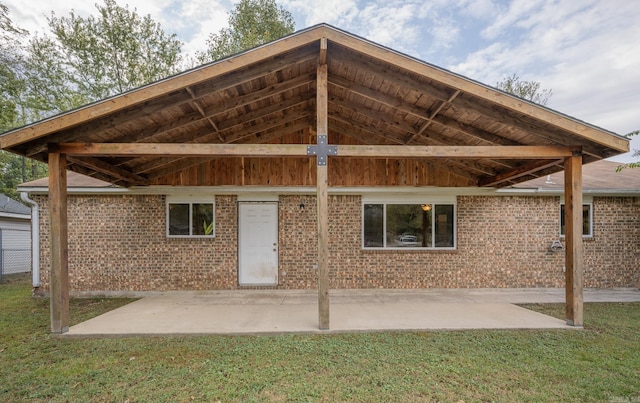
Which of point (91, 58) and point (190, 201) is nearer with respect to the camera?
point (190, 201)

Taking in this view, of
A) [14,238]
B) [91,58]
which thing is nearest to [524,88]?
[91,58]

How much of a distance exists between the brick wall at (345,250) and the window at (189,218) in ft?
0.57

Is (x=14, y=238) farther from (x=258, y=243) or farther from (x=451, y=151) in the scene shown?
(x=451, y=151)

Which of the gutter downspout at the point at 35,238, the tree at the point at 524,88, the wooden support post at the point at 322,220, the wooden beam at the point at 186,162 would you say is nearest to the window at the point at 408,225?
the wooden beam at the point at 186,162

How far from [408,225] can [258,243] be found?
12.5 ft

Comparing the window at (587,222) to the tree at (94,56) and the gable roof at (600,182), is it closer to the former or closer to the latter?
the gable roof at (600,182)

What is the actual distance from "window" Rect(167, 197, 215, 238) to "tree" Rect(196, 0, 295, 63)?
12430 millimetres

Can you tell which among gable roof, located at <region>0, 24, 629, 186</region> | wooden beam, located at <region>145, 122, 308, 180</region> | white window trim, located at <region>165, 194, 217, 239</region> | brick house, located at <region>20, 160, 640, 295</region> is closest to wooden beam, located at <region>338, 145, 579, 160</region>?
gable roof, located at <region>0, 24, 629, 186</region>

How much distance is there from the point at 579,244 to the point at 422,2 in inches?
553

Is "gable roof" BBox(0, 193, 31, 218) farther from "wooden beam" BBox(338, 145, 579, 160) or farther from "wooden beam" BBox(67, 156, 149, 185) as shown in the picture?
"wooden beam" BBox(338, 145, 579, 160)

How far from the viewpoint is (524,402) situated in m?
2.86

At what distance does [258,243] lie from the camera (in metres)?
7.48

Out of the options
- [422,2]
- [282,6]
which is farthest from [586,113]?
[282,6]

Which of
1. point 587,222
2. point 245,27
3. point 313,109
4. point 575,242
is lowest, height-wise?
point 575,242
